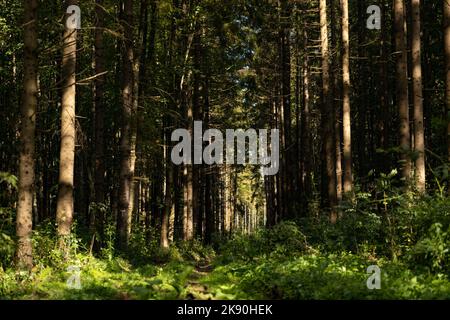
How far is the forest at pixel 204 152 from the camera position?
8.80 m

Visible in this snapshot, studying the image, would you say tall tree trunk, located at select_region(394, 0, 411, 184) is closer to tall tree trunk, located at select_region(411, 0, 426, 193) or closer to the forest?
the forest

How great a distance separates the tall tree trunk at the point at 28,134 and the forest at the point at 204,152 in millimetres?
30

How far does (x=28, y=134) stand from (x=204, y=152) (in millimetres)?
21308

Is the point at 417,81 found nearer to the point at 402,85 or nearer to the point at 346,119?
the point at 402,85

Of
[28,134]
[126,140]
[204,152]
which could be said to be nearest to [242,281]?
[28,134]

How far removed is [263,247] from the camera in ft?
50.2

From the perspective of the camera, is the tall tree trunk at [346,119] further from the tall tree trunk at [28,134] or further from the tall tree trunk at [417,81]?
the tall tree trunk at [28,134]

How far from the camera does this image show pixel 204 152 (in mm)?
31500

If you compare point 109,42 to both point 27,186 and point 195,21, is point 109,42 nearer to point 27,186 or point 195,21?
point 195,21

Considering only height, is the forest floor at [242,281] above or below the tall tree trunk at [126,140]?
below

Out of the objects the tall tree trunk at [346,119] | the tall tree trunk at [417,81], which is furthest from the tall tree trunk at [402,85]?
the tall tree trunk at [346,119]

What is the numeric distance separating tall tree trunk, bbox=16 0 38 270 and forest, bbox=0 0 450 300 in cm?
3
